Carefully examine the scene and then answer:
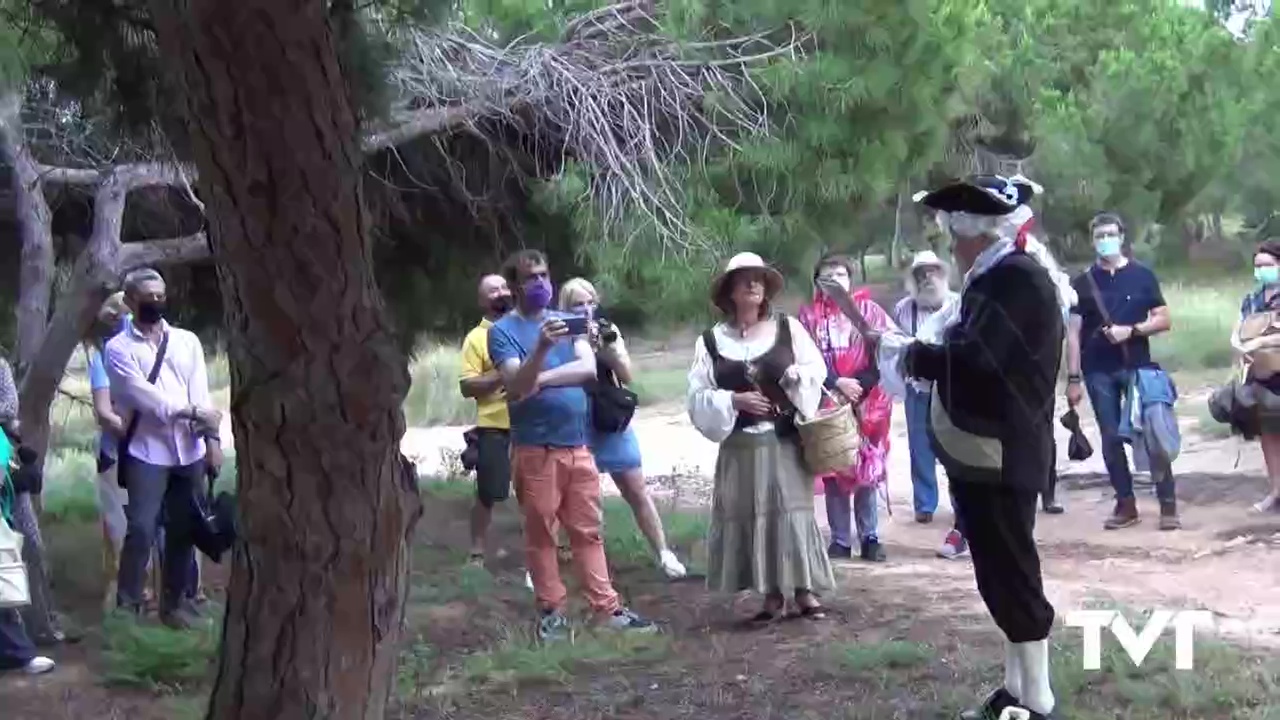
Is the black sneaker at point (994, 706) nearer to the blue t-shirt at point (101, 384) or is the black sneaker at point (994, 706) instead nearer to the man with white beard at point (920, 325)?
the man with white beard at point (920, 325)

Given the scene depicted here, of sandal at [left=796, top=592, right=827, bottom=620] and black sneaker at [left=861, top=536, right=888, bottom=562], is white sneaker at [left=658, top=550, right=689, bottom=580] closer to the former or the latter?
black sneaker at [left=861, top=536, right=888, bottom=562]

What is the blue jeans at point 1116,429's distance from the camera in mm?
8914

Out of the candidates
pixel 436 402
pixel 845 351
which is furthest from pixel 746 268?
pixel 436 402

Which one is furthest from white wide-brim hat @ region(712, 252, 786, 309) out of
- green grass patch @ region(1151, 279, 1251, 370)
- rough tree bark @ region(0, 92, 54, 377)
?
green grass patch @ region(1151, 279, 1251, 370)

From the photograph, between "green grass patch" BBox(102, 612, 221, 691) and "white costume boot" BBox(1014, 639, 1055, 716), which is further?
"green grass patch" BBox(102, 612, 221, 691)

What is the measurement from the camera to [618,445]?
7.70 metres

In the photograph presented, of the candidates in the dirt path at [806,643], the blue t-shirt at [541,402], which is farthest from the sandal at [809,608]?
the blue t-shirt at [541,402]

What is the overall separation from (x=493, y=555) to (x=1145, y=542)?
3418 millimetres

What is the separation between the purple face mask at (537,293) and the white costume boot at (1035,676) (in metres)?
2.50

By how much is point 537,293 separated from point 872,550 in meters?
2.76

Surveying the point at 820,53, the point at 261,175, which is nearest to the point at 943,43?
the point at 820,53

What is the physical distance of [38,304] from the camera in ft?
25.3

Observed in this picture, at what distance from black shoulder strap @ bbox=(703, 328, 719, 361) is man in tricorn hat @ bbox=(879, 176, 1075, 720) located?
155 cm

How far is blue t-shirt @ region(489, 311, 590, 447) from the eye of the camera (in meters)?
6.46
